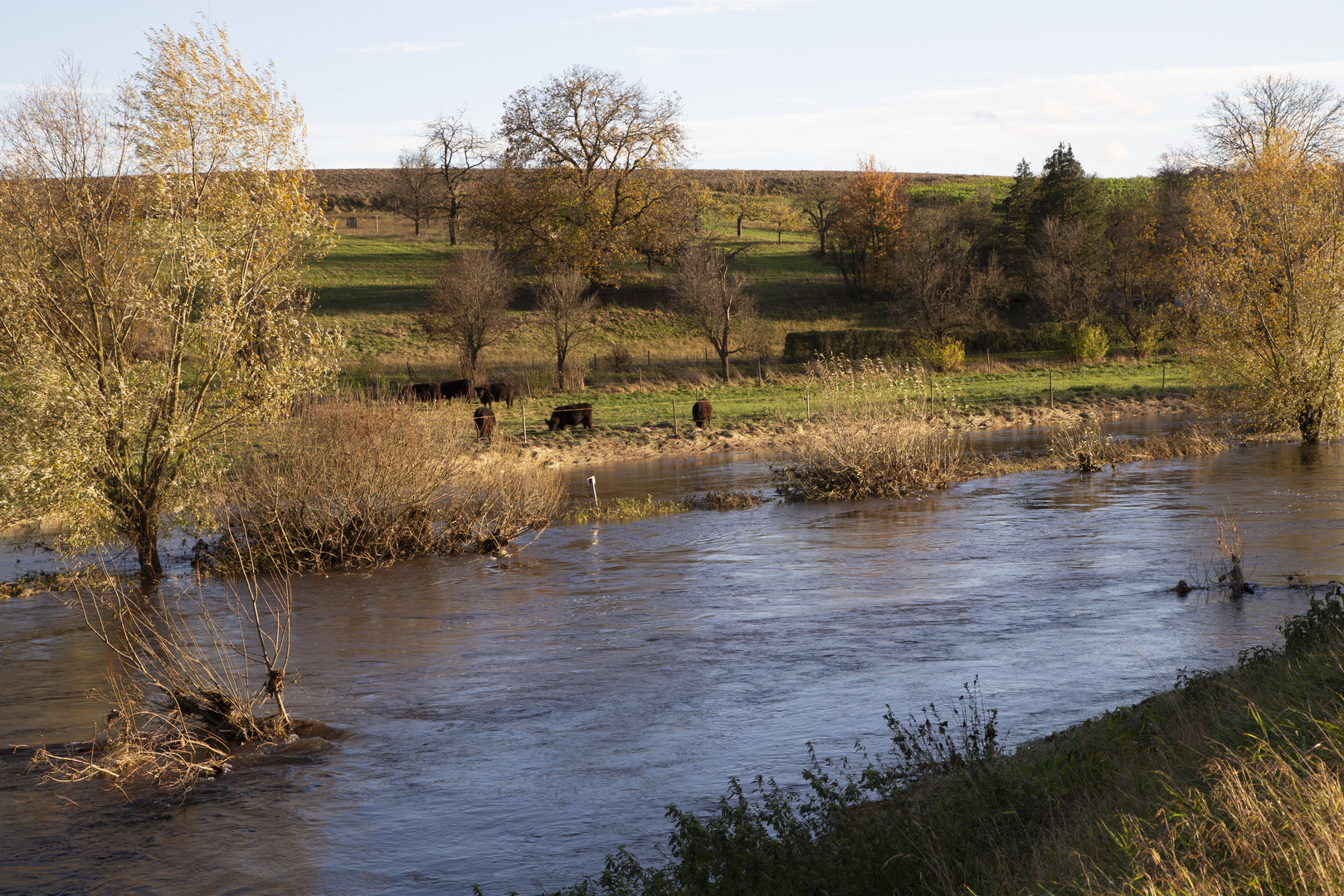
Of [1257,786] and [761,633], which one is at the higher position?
[1257,786]

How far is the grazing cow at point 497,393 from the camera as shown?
39.1 meters

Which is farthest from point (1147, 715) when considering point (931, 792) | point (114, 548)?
point (114, 548)

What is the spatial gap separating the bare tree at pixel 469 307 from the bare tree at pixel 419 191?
120 ft

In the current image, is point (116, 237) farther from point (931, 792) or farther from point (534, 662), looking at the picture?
point (931, 792)

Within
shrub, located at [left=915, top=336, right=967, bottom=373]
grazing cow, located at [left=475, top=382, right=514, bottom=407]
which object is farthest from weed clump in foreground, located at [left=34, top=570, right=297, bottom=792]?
shrub, located at [left=915, top=336, right=967, bottom=373]

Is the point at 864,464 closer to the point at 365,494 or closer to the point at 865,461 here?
the point at 865,461

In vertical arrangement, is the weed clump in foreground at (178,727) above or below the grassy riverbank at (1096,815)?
below

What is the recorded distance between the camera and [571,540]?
2141cm

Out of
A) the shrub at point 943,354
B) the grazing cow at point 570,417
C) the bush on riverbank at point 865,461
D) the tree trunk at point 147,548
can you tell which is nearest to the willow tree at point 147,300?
the tree trunk at point 147,548

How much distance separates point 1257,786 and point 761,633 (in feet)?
27.8

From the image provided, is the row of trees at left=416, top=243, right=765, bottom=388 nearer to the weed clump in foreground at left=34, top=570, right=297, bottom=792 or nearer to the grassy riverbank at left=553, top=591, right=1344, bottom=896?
the weed clump in foreground at left=34, top=570, right=297, bottom=792

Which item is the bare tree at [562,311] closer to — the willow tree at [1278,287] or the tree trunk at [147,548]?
the willow tree at [1278,287]

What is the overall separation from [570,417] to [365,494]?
721 inches

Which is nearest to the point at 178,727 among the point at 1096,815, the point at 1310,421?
the point at 1096,815
